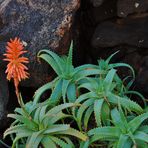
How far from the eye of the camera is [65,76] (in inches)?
111

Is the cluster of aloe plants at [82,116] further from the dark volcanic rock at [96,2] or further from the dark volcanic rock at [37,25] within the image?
the dark volcanic rock at [96,2]

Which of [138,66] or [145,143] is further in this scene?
[138,66]

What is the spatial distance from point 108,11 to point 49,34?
589 millimetres

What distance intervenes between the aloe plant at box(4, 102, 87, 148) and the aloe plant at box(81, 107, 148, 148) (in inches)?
5.1

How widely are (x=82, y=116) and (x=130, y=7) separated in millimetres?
935

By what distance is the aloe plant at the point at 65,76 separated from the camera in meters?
2.79

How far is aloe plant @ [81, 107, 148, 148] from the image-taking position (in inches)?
95.9

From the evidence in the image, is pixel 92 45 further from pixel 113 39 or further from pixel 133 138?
pixel 133 138

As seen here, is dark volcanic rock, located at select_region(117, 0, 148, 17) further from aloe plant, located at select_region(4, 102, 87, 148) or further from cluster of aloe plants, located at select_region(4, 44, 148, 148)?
aloe plant, located at select_region(4, 102, 87, 148)

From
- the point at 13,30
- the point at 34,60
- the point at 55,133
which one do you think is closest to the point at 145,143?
the point at 55,133

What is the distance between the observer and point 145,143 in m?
2.47

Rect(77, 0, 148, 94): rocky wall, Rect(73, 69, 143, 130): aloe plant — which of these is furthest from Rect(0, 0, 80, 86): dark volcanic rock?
Rect(73, 69, 143, 130): aloe plant

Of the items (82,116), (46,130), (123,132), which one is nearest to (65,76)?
(82,116)

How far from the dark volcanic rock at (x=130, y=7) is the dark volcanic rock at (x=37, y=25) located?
1.14ft
